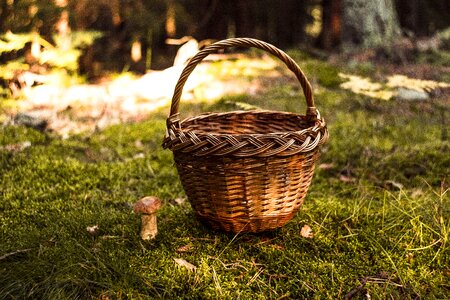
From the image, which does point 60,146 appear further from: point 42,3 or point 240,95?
A: point 42,3

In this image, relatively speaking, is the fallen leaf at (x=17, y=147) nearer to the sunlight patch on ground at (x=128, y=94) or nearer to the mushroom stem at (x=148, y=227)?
the sunlight patch on ground at (x=128, y=94)

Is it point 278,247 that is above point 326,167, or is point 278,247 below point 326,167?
above

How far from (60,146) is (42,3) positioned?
356 centimetres

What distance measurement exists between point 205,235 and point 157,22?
7.11 meters

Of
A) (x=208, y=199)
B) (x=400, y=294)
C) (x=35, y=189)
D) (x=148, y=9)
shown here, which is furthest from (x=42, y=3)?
(x=400, y=294)

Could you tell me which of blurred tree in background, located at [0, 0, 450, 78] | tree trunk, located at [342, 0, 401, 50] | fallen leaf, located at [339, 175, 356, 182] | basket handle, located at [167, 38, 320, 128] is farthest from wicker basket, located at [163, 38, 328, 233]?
tree trunk, located at [342, 0, 401, 50]

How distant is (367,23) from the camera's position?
8203 mm

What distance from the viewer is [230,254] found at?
6.85 feet

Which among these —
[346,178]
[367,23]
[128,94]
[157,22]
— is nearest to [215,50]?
[346,178]

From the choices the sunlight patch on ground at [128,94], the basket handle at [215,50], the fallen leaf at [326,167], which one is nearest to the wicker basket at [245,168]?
the basket handle at [215,50]

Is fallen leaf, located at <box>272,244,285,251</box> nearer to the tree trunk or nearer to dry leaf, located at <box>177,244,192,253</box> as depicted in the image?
dry leaf, located at <box>177,244,192,253</box>

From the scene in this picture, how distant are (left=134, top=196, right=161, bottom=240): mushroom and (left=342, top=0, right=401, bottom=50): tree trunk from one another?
292 inches

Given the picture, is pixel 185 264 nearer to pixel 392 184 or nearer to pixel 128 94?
pixel 392 184

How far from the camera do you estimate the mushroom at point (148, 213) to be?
6.80 feet
